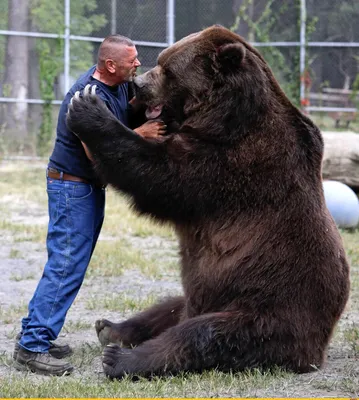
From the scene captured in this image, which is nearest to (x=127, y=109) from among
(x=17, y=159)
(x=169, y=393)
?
(x=169, y=393)

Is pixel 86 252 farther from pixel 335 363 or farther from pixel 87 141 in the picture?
pixel 335 363

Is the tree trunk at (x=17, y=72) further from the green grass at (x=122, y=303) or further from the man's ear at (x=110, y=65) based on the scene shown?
the man's ear at (x=110, y=65)

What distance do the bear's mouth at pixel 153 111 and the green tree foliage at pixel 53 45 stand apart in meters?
13.0

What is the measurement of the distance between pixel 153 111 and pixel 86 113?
1.76 ft

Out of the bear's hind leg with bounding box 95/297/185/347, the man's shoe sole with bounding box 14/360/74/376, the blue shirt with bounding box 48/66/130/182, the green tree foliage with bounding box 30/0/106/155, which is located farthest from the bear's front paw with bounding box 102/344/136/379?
the green tree foliage with bounding box 30/0/106/155

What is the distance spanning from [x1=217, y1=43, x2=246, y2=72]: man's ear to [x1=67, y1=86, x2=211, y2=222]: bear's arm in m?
0.58

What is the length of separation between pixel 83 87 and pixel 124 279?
3737 mm

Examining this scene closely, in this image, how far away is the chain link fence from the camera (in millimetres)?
17984

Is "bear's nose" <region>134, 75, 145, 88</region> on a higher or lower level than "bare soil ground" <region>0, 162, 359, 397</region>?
higher

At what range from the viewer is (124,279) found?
335 inches

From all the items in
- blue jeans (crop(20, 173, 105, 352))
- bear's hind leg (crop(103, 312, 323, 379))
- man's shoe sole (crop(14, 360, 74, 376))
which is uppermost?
blue jeans (crop(20, 173, 105, 352))

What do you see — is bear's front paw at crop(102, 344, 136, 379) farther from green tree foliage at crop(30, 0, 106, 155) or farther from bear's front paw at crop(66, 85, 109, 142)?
green tree foliage at crop(30, 0, 106, 155)

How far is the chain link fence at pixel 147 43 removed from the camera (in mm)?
17984

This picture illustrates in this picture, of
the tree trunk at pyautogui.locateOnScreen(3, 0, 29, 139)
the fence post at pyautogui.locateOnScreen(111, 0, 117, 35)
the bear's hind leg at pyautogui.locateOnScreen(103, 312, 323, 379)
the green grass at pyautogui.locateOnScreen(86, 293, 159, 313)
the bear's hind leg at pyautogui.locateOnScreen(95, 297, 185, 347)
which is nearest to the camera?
the bear's hind leg at pyautogui.locateOnScreen(103, 312, 323, 379)
